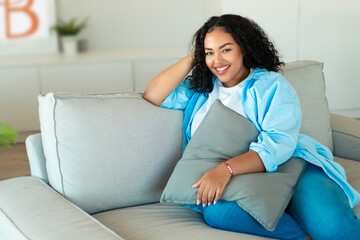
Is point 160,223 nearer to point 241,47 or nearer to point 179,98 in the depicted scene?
point 179,98

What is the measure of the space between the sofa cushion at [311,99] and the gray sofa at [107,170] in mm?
290

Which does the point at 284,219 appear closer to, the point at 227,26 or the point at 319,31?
the point at 227,26

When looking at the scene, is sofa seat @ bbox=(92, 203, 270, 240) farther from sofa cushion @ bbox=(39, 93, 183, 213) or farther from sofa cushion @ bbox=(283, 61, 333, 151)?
sofa cushion @ bbox=(283, 61, 333, 151)

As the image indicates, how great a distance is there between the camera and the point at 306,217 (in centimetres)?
143

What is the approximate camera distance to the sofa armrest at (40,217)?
122 centimetres

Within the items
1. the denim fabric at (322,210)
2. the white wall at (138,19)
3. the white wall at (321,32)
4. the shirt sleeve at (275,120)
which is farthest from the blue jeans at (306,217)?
the white wall at (138,19)

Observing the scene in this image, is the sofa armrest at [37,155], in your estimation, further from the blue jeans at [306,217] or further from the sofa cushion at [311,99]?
the sofa cushion at [311,99]

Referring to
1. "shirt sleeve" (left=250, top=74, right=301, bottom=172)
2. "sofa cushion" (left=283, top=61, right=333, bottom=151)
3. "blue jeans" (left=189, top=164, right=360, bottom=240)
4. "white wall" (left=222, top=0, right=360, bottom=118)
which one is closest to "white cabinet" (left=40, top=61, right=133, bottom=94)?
"white wall" (left=222, top=0, right=360, bottom=118)

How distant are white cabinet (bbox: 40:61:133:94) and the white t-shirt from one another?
216 cm

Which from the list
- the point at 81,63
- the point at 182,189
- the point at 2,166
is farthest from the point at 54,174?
the point at 81,63

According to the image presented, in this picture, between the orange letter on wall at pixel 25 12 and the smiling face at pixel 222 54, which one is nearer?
the smiling face at pixel 222 54

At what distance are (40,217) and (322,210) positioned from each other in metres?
0.80

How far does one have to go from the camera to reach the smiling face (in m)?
1.65

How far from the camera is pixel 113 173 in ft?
5.14
